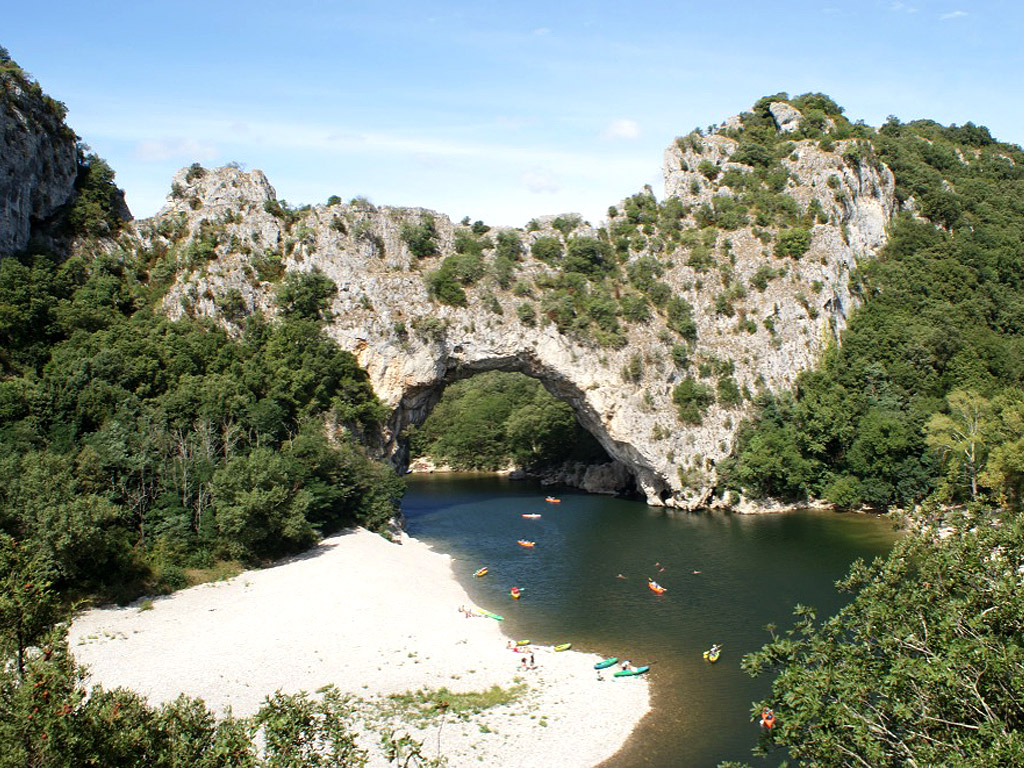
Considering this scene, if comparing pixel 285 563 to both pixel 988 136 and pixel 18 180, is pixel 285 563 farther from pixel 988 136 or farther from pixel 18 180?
pixel 988 136

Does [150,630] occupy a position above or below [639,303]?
below

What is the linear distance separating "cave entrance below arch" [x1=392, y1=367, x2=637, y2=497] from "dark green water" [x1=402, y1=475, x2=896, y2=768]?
316 inches

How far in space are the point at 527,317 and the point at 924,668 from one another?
1939 inches

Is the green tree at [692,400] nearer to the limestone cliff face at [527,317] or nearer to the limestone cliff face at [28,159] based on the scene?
the limestone cliff face at [527,317]

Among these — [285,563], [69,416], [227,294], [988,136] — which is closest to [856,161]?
[988,136]

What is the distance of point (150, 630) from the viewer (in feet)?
106

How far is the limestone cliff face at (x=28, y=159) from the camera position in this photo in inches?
1989

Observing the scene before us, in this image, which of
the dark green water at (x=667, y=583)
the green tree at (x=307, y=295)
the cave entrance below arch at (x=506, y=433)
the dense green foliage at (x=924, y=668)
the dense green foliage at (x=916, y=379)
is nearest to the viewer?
the dense green foliage at (x=924, y=668)

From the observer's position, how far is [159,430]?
1727 inches


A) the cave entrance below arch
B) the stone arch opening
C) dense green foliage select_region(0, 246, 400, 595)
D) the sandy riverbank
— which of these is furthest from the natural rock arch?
the sandy riverbank

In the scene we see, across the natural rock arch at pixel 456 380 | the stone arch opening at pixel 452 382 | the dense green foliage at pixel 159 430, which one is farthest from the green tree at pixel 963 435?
the dense green foliage at pixel 159 430

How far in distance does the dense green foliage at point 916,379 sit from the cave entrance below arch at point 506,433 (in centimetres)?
1700

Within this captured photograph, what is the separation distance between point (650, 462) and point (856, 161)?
37162 mm

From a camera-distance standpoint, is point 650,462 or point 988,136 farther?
point 988,136
